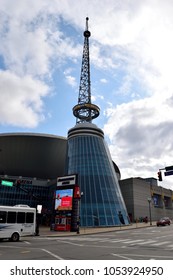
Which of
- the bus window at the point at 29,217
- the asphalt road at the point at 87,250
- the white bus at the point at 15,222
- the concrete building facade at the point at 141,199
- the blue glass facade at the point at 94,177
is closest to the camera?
the asphalt road at the point at 87,250

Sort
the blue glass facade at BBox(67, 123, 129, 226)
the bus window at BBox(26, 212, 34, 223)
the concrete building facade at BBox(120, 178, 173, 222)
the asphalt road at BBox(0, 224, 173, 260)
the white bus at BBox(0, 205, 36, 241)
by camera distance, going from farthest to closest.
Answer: the concrete building facade at BBox(120, 178, 173, 222) → the blue glass facade at BBox(67, 123, 129, 226) → the bus window at BBox(26, 212, 34, 223) → the white bus at BBox(0, 205, 36, 241) → the asphalt road at BBox(0, 224, 173, 260)

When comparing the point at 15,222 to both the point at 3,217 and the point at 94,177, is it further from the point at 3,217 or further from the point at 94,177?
the point at 94,177

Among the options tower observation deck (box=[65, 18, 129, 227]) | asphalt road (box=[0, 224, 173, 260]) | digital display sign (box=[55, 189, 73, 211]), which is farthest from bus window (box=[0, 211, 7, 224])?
tower observation deck (box=[65, 18, 129, 227])

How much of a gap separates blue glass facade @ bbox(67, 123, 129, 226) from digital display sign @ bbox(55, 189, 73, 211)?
11.1 metres

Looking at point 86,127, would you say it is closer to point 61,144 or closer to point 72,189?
point 61,144

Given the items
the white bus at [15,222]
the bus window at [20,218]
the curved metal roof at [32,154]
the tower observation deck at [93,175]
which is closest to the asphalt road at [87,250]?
the white bus at [15,222]

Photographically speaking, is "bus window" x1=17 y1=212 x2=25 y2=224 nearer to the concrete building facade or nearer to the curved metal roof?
the concrete building facade

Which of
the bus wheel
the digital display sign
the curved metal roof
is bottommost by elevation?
the bus wheel

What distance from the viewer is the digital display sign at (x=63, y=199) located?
44.9m

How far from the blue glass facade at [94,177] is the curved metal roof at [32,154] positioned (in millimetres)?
18026

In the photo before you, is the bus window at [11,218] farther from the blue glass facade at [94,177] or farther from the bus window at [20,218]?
the blue glass facade at [94,177]

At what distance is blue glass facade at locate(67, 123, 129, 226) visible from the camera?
57.5m

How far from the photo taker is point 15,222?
85.6 feet

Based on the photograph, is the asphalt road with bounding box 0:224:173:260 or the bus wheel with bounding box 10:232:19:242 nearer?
the asphalt road with bounding box 0:224:173:260
